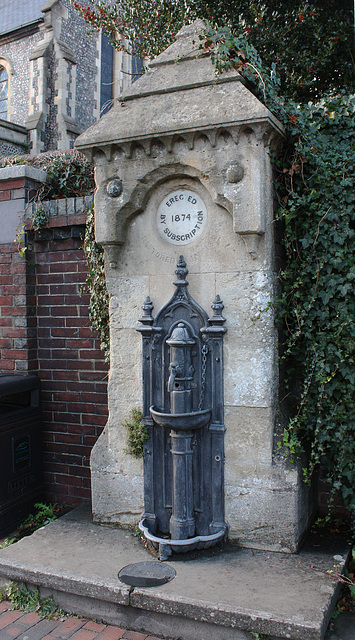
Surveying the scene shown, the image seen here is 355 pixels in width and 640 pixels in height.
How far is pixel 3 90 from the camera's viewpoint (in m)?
19.5

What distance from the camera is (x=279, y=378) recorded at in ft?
11.0

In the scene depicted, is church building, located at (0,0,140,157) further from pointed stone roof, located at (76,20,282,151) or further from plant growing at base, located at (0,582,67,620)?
plant growing at base, located at (0,582,67,620)

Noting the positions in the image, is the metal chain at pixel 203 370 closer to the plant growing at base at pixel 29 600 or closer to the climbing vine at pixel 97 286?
the climbing vine at pixel 97 286

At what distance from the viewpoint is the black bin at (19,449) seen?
4164mm

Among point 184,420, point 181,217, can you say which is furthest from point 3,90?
point 184,420

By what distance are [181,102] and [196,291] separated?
1.22m

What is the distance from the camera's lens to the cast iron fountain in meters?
3.24

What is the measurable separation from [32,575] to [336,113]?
3.42m

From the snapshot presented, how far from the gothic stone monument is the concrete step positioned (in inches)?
8.6

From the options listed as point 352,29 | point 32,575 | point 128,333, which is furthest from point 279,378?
point 352,29

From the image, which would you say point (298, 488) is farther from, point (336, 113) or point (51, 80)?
point (51, 80)

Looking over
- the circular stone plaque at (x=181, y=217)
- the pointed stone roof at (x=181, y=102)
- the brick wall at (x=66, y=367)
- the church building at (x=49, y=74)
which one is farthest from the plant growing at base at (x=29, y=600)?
the church building at (x=49, y=74)

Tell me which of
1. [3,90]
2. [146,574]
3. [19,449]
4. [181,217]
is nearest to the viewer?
[146,574]

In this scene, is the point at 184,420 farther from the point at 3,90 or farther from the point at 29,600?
the point at 3,90
